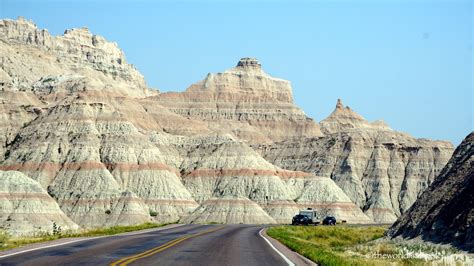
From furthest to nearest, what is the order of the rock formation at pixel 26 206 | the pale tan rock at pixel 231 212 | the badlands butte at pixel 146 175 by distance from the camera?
the badlands butte at pixel 146 175
the pale tan rock at pixel 231 212
the rock formation at pixel 26 206

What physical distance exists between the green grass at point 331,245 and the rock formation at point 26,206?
147 ft

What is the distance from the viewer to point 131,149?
150 meters

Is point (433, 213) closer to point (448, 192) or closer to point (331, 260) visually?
point (448, 192)

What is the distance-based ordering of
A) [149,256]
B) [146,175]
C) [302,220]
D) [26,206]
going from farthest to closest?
[146,175]
[26,206]
[302,220]
[149,256]

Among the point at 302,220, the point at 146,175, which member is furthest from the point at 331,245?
the point at 146,175

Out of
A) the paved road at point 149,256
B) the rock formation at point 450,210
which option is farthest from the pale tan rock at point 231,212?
the paved road at point 149,256

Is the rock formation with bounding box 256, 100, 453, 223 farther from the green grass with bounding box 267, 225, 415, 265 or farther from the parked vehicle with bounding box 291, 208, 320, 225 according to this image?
the green grass with bounding box 267, 225, 415, 265

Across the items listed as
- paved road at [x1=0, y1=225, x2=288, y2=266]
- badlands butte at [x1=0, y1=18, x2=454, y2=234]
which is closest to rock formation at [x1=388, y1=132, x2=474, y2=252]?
paved road at [x1=0, y1=225, x2=288, y2=266]

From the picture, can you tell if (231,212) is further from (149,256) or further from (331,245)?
(149,256)

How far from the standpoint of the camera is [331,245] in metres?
53.7

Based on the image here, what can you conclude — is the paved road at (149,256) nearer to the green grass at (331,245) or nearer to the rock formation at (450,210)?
the green grass at (331,245)

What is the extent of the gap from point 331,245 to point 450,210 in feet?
56.8

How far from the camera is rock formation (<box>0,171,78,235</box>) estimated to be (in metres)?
99.0

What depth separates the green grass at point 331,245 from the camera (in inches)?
1142
